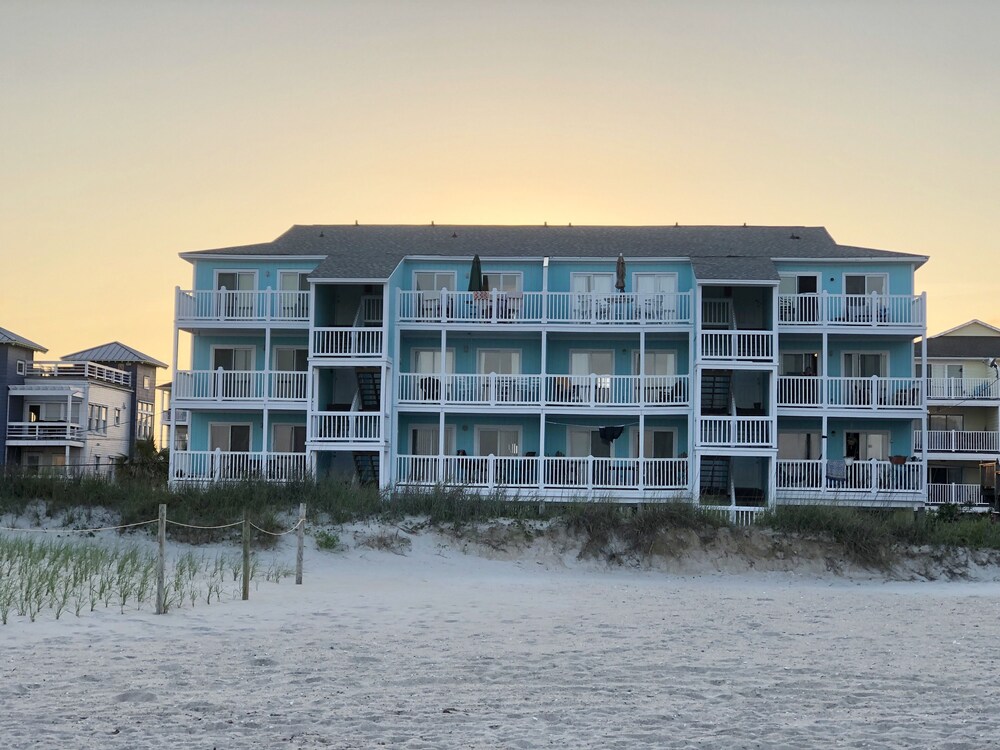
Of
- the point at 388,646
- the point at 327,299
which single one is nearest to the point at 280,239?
the point at 327,299

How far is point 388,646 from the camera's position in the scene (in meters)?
13.5

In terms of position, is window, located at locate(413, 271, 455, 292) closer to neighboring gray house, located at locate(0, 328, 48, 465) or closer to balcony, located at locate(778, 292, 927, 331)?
balcony, located at locate(778, 292, 927, 331)

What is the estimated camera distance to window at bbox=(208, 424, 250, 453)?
38469mm

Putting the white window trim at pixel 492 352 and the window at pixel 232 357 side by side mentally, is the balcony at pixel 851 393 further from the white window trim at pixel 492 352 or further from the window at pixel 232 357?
the window at pixel 232 357

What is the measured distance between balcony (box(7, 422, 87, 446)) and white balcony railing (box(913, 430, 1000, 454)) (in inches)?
1628

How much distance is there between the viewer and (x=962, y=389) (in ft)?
180

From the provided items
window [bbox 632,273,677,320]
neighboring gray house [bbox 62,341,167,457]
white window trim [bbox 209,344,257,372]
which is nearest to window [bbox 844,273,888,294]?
window [bbox 632,273,677,320]

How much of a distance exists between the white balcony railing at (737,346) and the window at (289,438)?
13197 millimetres

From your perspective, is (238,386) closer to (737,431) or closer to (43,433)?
(737,431)

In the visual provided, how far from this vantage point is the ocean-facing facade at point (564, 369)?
35.2 m

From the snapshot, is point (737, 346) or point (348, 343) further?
point (348, 343)

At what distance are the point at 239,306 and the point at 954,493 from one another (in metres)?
27.6

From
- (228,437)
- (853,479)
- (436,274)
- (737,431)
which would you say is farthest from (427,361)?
(853,479)

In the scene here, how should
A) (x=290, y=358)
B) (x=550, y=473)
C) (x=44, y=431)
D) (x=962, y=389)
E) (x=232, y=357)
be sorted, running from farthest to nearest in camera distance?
(x=44, y=431), (x=962, y=389), (x=232, y=357), (x=290, y=358), (x=550, y=473)
